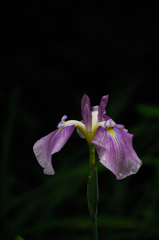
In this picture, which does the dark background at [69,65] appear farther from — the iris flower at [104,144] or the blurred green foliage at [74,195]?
the iris flower at [104,144]

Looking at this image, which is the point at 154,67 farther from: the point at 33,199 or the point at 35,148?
the point at 35,148

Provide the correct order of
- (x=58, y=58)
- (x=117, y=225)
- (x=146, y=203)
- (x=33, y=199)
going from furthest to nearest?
1. (x=58, y=58)
2. (x=146, y=203)
3. (x=33, y=199)
4. (x=117, y=225)

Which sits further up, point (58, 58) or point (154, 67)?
point (58, 58)

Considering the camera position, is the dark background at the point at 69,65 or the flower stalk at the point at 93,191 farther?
the dark background at the point at 69,65

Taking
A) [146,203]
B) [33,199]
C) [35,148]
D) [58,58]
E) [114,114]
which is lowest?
[146,203]

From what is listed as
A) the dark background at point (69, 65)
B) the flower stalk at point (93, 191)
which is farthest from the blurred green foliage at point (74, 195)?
the flower stalk at point (93, 191)

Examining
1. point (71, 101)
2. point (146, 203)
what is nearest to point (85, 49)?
point (71, 101)

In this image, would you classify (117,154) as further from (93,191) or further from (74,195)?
(74,195)

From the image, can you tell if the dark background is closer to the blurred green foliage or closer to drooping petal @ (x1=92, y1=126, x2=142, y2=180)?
the blurred green foliage
